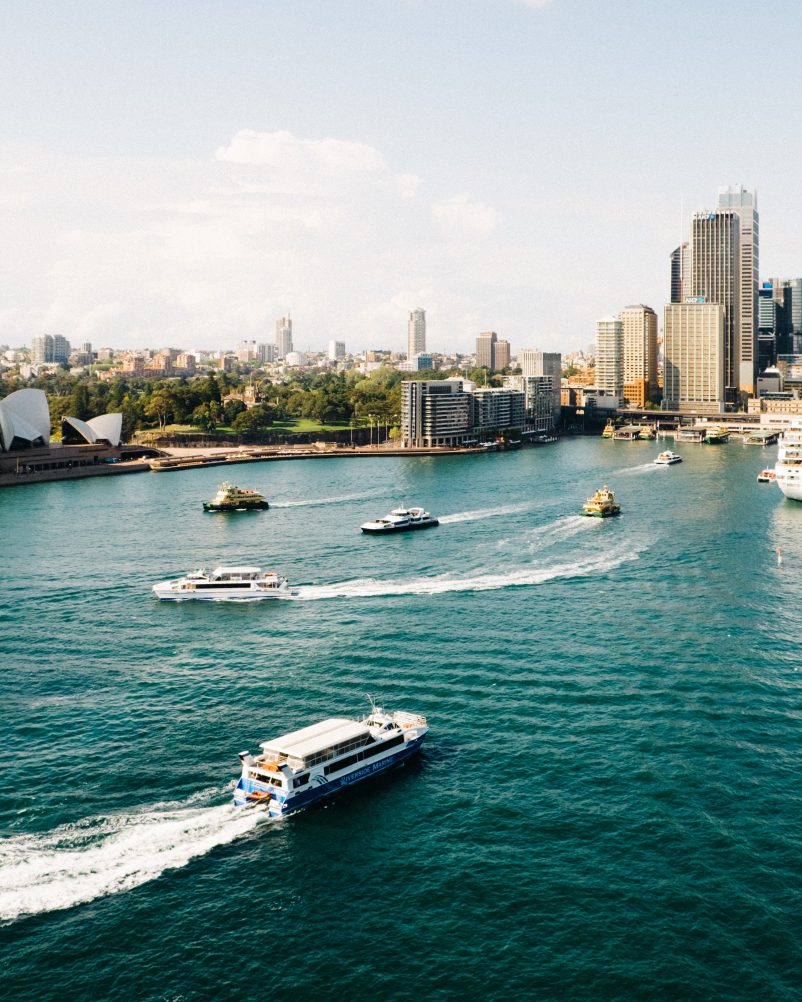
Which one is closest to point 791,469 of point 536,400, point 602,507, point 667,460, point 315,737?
point 602,507

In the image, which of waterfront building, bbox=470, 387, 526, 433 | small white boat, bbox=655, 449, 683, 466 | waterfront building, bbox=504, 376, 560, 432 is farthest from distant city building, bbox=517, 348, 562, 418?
small white boat, bbox=655, 449, 683, 466

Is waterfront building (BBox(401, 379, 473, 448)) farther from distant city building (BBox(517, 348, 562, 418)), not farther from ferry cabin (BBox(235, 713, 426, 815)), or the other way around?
ferry cabin (BBox(235, 713, 426, 815))

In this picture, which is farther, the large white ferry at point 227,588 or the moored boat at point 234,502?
the moored boat at point 234,502

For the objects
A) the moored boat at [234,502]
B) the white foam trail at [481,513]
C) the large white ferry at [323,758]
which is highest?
the moored boat at [234,502]

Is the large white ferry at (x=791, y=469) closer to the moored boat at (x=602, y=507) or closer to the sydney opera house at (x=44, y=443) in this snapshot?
the moored boat at (x=602, y=507)

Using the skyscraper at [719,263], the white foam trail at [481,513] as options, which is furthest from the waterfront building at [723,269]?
the white foam trail at [481,513]

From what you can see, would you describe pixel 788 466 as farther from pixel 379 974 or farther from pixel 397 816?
pixel 379 974
